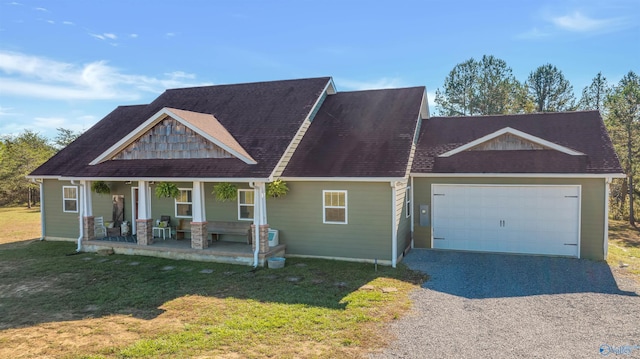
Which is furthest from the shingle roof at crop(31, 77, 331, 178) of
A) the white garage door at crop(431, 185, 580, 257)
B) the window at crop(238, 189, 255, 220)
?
the white garage door at crop(431, 185, 580, 257)

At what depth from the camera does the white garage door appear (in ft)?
42.2

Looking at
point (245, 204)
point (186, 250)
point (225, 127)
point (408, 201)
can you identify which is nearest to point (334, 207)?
point (408, 201)

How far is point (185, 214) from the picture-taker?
15414 mm

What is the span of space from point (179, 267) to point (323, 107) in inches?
353

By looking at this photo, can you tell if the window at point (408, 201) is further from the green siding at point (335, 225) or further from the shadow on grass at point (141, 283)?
the shadow on grass at point (141, 283)

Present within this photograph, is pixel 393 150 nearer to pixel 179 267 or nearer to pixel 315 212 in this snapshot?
pixel 315 212

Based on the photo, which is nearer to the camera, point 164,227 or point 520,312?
point 520,312

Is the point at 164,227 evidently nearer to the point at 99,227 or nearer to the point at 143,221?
the point at 143,221

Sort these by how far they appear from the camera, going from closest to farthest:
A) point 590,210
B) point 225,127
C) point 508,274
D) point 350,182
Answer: point 508,274 < point 590,210 < point 350,182 < point 225,127

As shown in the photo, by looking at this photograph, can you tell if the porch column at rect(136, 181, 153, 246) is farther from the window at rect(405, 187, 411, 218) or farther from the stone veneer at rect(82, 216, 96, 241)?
the window at rect(405, 187, 411, 218)

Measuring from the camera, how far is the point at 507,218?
13.5m

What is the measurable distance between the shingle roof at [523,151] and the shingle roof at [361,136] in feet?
4.73

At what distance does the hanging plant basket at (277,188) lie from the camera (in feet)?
42.7

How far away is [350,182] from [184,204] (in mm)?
6942
